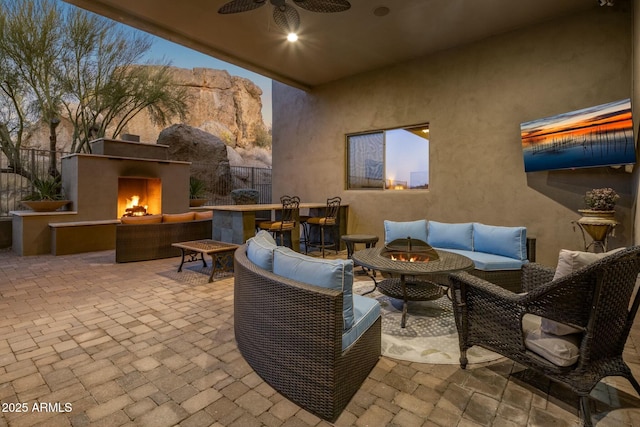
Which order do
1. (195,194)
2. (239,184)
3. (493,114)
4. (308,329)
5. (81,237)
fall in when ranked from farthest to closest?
(239,184), (195,194), (81,237), (493,114), (308,329)

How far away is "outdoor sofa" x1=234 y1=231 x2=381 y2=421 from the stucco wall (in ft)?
12.8

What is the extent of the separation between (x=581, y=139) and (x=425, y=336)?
11.6 feet

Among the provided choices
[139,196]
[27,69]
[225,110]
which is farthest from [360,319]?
[225,110]

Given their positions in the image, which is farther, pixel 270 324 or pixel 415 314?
pixel 415 314

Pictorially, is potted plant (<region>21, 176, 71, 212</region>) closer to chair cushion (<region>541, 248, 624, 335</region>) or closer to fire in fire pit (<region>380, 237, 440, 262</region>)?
fire in fire pit (<region>380, 237, 440, 262</region>)

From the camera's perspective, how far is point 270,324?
6.51 ft

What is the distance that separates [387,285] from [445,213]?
2866 millimetres

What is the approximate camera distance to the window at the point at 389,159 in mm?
6074

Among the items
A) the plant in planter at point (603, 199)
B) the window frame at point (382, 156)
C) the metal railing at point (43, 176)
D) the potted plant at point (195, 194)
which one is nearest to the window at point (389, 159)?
the window frame at point (382, 156)

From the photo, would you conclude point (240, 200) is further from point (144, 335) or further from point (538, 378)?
point (538, 378)

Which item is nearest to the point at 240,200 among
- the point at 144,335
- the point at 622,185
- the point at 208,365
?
the point at 144,335

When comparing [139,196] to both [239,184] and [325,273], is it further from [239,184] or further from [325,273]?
[325,273]

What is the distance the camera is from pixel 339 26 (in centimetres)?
479

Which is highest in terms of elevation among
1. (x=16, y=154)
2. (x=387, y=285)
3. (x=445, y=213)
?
(x=16, y=154)
